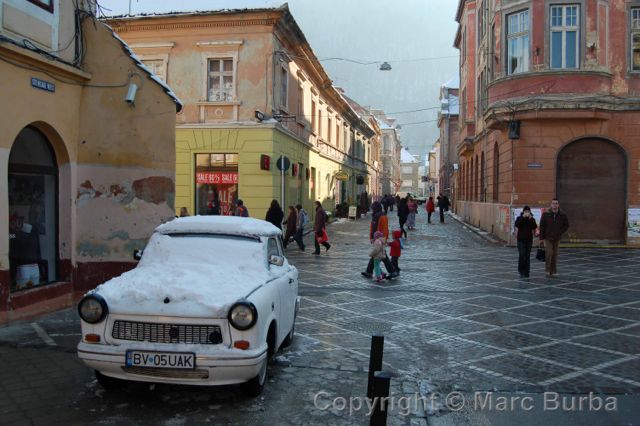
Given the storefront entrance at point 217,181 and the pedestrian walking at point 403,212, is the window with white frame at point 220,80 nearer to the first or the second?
the storefront entrance at point 217,181

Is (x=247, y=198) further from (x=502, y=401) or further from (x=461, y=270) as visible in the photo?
(x=502, y=401)

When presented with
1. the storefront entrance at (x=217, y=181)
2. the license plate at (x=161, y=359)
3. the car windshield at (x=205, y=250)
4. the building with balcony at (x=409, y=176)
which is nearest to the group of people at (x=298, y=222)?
the storefront entrance at (x=217, y=181)

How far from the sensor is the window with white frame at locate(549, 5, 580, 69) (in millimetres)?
19453

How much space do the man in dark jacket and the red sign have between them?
12365 mm

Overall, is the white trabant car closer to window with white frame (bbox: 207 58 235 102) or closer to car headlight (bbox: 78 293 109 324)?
car headlight (bbox: 78 293 109 324)

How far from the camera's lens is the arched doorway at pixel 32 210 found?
871 cm

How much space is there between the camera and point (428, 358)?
6730 millimetres

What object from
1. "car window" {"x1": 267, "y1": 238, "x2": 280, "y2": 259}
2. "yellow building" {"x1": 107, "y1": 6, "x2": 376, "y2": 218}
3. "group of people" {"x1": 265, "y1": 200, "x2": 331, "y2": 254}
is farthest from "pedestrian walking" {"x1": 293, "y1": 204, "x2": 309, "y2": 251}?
"car window" {"x1": 267, "y1": 238, "x2": 280, "y2": 259}

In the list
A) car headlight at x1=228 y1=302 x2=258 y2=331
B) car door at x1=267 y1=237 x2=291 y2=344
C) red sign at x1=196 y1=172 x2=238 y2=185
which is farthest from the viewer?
red sign at x1=196 y1=172 x2=238 y2=185

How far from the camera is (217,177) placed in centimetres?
2216

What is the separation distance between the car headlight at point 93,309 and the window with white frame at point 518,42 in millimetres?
18328

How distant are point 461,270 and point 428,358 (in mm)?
8099

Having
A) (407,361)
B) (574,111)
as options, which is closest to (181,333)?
(407,361)

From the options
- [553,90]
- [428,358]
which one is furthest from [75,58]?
[553,90]
